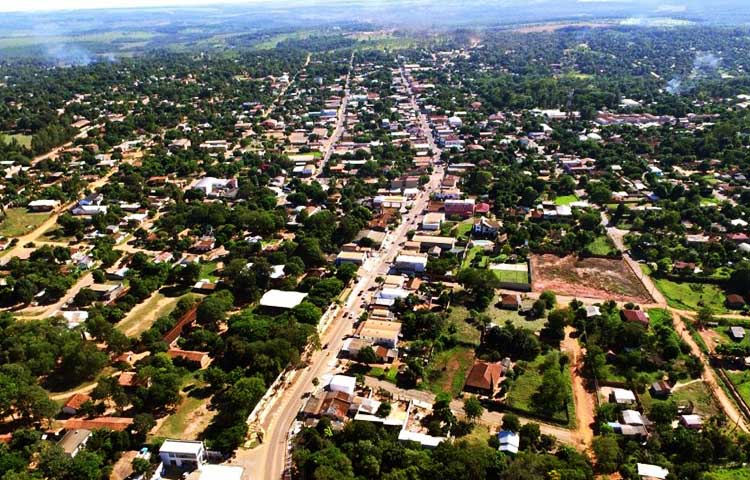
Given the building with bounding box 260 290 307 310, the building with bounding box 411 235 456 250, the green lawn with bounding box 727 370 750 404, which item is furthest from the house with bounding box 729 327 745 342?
the building with bounding box 260 290 307 310

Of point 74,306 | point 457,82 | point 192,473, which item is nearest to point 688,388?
point 192,473

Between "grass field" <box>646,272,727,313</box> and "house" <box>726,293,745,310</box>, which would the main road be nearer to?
"grass field" <box>646,272,727,313</box>

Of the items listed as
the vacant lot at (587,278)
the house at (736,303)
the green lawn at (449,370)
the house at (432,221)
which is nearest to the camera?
the green lawn at (449,370)

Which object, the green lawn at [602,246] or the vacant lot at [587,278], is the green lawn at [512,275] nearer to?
the vacant lot at [587,278]

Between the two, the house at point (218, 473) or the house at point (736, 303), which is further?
the house at point (736, 303)

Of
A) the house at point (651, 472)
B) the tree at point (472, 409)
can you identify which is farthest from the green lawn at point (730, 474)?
the tree at point (472, 409)

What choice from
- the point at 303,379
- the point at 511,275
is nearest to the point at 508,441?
the point at 303,379
